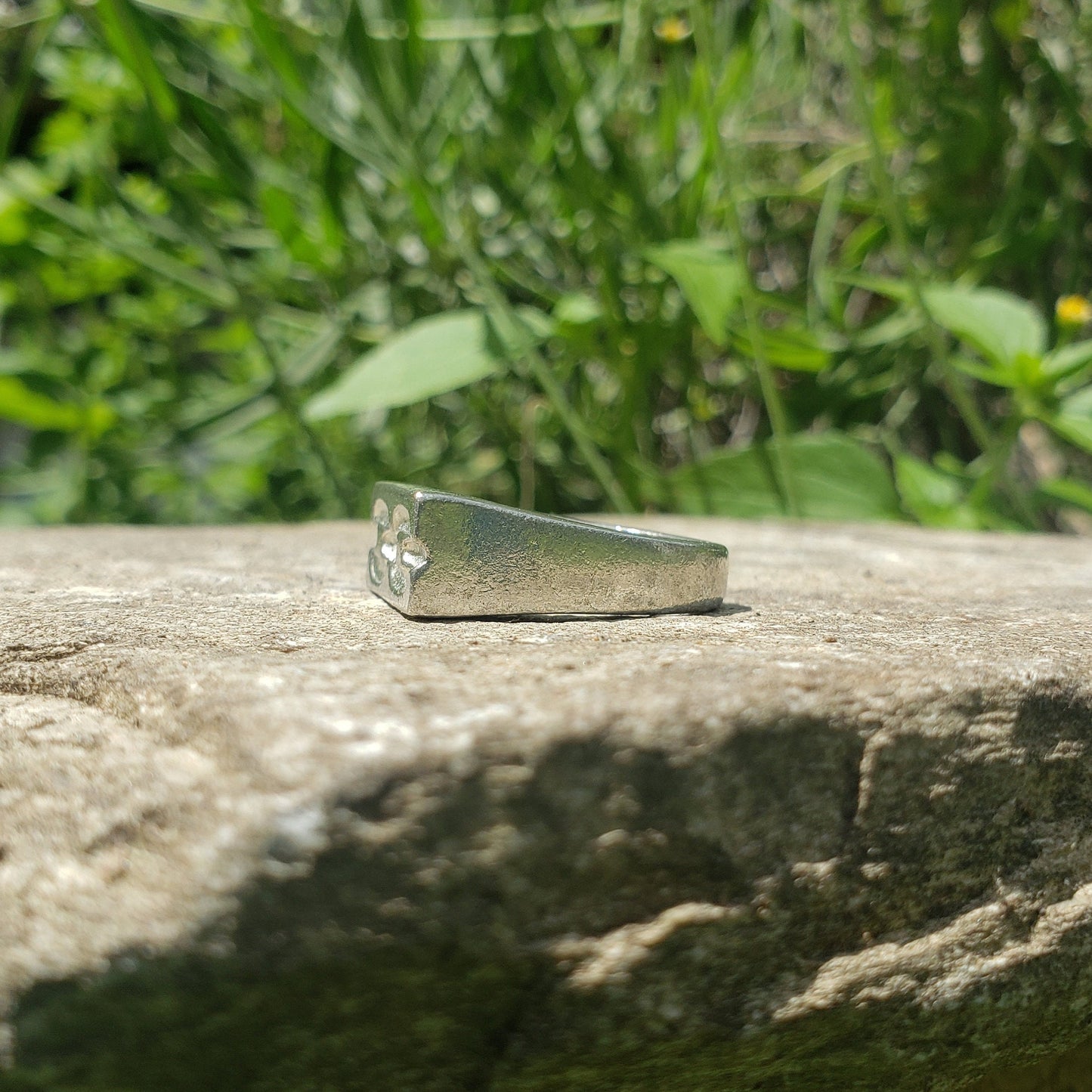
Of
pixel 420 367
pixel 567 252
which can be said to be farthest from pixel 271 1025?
pixel 567 252

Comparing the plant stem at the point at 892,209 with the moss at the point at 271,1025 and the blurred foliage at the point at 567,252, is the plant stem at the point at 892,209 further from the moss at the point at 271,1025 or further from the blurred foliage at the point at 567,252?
the moss at the point at 271,1025

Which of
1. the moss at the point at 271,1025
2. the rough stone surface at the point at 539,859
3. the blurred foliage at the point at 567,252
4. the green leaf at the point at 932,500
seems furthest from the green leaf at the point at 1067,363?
the moss at the point at 271,1025

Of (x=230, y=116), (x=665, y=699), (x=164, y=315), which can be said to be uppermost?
(x=230, y=116)

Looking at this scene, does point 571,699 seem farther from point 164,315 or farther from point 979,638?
point 164,315

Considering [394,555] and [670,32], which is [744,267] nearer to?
[670,32]

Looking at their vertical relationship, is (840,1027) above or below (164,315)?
below

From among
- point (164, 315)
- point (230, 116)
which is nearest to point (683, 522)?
point (230, 116)

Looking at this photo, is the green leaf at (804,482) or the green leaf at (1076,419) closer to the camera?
the green leaf at (1076,419)

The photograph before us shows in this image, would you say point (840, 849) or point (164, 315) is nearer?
point (840, 849)
